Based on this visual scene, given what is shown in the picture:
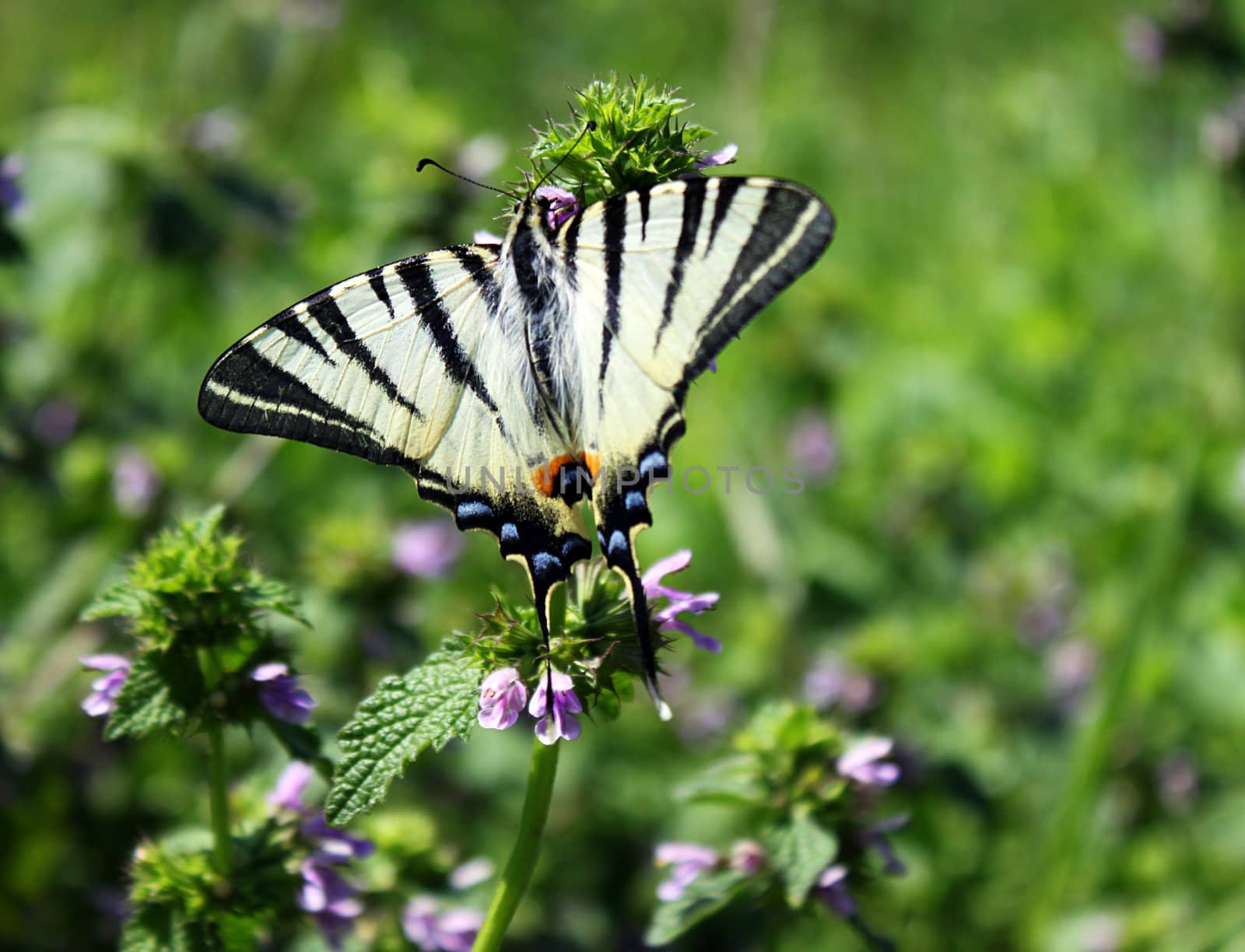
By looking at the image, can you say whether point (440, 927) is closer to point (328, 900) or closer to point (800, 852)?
point (328, 900)

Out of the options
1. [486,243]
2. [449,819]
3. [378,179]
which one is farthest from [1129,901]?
[378,179]

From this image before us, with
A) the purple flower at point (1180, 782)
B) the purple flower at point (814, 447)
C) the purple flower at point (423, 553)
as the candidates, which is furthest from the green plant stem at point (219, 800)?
the purple flower at point (814, 447)

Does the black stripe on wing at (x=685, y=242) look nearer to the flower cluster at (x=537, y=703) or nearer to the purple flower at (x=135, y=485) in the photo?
the flower cluster at (x=537, y=703)

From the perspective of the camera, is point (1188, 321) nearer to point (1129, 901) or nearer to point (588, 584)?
point (1129, 901)

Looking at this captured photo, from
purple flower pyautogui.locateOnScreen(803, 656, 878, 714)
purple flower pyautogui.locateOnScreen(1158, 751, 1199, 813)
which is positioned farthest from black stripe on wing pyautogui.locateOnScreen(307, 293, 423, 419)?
purple flower pyautogui.locateOnScreen(1158, 751, 1199, 813)

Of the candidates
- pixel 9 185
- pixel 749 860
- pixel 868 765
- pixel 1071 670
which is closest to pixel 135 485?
pixel 9 185
